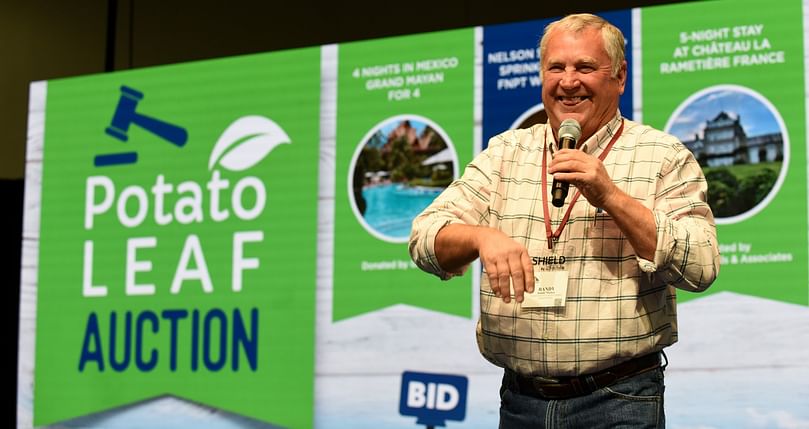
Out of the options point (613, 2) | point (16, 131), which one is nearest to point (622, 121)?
point (613, 2)

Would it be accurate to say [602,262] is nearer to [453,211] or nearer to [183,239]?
[453,211]

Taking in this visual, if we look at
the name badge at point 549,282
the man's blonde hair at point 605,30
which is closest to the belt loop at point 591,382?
the name badge at point 549,282

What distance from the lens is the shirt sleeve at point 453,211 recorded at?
1552mm

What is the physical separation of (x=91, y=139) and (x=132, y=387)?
3.14ft

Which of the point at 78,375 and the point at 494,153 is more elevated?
the point at 494,153

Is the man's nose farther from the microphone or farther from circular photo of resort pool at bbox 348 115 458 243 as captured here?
circular photo of resort pool at bbox 348 115 458 243

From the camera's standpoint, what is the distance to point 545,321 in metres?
1.54

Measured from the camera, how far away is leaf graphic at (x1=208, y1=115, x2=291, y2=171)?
3924 millimetres

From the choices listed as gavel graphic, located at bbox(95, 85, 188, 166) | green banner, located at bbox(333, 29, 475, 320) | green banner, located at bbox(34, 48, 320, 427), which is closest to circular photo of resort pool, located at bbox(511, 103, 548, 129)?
green banner, located at bbox(333, 29, 475, 320)

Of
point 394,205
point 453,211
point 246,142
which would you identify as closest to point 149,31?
point 246,142

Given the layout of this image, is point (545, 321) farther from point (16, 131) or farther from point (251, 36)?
point (16, 131)

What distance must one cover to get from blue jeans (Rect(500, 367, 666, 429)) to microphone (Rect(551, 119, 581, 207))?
0.90 ft

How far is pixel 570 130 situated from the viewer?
5.04 ft

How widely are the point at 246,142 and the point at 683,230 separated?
2.68 m
